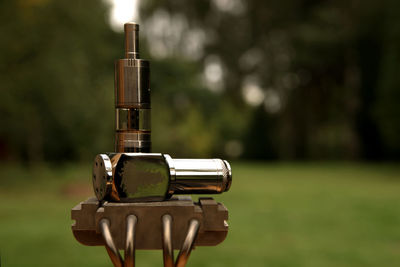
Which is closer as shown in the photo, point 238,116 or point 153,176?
point 153,176

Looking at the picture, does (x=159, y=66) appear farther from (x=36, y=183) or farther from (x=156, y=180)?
(x=156, y=180)

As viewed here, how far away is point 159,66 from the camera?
25875mm

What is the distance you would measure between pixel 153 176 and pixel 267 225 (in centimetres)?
791

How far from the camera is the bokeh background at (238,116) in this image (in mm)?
7848

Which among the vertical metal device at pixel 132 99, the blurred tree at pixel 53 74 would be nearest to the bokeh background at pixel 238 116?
the blurred tree at pixel 53 74

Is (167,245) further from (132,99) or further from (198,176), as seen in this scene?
(132,99)

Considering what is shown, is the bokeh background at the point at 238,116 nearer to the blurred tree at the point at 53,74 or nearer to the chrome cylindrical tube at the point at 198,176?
the blurred tree at the point at 53,74

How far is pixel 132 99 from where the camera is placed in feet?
4.42

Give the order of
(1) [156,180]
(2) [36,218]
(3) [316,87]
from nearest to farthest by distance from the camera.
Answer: (1) [156,180] < (2) [36,218] < (3) [316,87]

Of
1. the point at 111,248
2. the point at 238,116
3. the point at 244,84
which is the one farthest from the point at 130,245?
the point at 238,116

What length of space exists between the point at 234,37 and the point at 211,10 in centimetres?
215

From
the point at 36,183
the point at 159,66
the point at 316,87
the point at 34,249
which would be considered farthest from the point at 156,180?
the point at 316,87

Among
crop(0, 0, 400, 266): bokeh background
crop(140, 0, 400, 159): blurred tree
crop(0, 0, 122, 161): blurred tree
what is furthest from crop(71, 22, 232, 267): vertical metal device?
crop(140, 0, 400, 159): blurred tree

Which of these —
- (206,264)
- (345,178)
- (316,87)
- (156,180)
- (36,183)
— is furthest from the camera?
(316,87)
